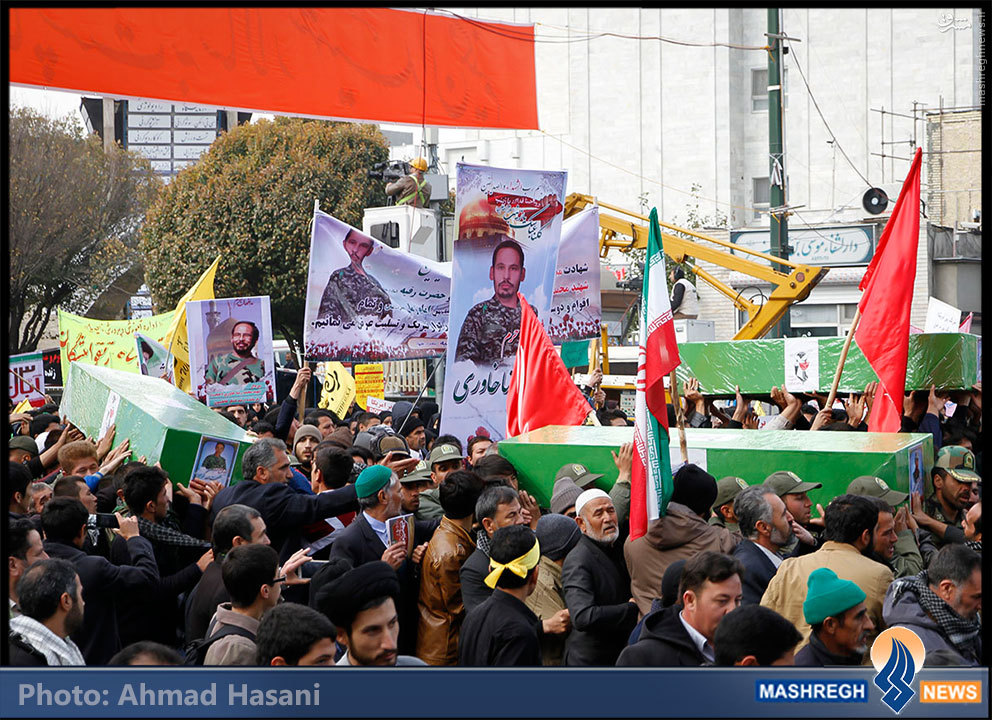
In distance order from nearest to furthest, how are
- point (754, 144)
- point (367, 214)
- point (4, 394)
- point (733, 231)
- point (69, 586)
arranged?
point (4, 394) < point (69, 586) < point (367, 214) < point (733, 231) < point (754, 144)

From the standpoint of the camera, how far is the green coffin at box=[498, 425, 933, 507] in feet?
19.4

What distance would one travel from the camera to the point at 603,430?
22.8 feet

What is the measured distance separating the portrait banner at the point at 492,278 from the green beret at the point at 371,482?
281cm

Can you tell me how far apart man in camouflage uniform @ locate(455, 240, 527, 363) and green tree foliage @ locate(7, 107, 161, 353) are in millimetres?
26537

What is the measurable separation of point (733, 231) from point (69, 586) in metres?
34.9

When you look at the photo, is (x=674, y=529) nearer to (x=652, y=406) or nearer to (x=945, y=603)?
(x=652, y=406)

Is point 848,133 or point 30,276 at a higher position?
point 848,133

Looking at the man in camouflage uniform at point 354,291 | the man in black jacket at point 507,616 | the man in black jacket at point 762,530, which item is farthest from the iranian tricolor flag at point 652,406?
the man in camouflage uniform at point 354,291

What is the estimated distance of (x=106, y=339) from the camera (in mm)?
13523

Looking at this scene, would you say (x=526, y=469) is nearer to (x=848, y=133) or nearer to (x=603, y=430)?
(x=603, y=430)

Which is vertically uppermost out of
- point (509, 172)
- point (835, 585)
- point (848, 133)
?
point (848, 133)

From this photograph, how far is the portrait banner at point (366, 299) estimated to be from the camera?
35.7ft

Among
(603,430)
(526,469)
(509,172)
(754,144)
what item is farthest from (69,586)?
(754,144)

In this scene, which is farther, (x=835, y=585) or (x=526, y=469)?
(x=526, y=469)
